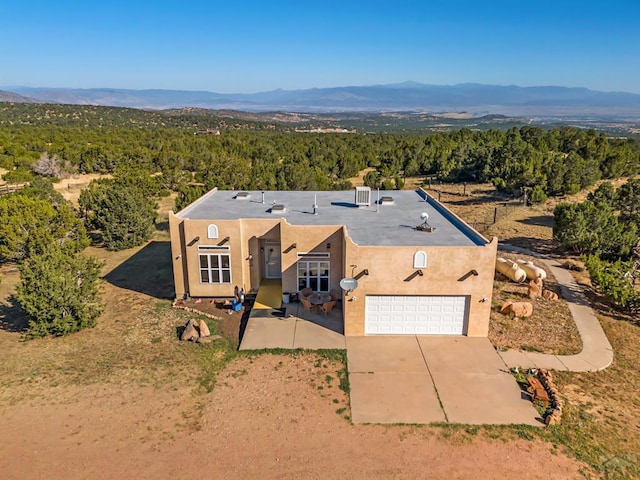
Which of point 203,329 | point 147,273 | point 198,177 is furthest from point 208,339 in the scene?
point 198,177

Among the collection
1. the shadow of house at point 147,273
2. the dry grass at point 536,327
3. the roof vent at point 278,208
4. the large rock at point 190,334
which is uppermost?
the roof vent at point 278,208

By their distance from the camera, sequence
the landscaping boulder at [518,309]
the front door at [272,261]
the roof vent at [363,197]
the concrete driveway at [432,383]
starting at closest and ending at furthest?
the concrete driveway at [432,383], the landscaping boulder at [518,309], the front door at [272,261], the roof vent at [363,197]

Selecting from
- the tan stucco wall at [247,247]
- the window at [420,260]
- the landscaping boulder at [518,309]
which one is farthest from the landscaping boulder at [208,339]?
the landscaping boulder at [518,309]

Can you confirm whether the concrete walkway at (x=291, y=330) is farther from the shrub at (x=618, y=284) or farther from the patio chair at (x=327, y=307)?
the shrub at (x=618, y=284)

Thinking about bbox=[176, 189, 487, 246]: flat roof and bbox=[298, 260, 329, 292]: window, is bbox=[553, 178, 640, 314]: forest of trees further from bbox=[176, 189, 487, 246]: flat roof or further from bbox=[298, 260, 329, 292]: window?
bbox=[298, 260, 329, 292]: window

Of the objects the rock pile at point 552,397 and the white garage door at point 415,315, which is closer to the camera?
the rock pile at point 552,397

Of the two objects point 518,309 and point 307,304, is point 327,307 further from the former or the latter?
point 518,309

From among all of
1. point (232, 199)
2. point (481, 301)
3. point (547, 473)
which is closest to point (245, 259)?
point (232, 199)

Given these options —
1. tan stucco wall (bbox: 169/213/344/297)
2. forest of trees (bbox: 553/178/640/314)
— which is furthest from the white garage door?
forest of trees (bbox: 553/178/640/314)
